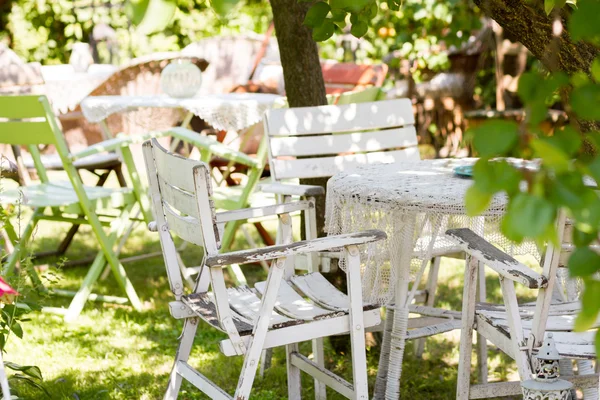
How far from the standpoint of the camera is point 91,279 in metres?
4.09

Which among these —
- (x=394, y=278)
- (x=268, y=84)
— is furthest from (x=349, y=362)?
(x=268, y=84)

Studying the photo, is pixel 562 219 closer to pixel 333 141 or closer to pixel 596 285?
pixel 596 285

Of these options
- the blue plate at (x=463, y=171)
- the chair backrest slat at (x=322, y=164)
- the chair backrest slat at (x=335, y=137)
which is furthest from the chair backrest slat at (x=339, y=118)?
the blue plate at (x=463, y=171)

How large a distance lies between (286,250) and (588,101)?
4.57ft

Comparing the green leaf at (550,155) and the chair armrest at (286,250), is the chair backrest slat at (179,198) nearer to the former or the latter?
the chair armrest at (286,250)

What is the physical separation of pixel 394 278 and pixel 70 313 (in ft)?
6.47

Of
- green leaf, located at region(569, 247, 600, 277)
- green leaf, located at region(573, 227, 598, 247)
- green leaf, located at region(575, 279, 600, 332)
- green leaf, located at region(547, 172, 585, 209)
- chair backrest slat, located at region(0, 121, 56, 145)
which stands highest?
green leaf, located at region(547, 172, 585, 209)

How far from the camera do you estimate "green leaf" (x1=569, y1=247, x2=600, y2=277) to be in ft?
2.61

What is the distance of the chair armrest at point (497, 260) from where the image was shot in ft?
6.37

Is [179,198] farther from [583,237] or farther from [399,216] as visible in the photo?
[583,237]

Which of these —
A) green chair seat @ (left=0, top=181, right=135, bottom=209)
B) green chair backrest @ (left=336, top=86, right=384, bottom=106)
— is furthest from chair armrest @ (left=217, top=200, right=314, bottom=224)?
green chair seat @ (left=0, top=181, right=135, bottom=209)

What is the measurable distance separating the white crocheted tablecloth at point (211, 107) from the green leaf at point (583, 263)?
3.68 m

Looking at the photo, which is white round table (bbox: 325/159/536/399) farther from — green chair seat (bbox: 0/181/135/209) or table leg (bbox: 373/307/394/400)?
green chair seat (bbox: 0/181/135/209)

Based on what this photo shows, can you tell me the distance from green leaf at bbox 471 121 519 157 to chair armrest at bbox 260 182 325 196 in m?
2.27
